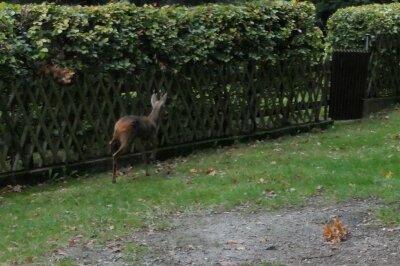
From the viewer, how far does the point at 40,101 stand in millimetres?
9609

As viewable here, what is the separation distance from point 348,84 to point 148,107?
5513mm

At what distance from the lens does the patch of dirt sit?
6156 millimetres

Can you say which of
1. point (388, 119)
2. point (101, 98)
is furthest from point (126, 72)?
point (388, 119)

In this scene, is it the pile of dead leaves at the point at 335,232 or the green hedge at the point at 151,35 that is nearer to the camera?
the pile of dead leaves at the point at 335,232

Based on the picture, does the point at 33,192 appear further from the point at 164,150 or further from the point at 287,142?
the point at 287,142

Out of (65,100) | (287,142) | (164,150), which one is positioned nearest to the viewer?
(65,100)

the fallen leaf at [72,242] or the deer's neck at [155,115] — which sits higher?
the deer's neck at [155,115]

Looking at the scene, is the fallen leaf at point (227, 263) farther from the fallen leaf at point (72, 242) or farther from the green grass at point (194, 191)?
the fallen leaf at point (72, 242)

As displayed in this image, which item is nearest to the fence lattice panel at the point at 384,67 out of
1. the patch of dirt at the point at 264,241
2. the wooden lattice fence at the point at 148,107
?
the wooden lattice fence at the point at 148,107

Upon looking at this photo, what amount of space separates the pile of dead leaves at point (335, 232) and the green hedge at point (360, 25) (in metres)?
9.58

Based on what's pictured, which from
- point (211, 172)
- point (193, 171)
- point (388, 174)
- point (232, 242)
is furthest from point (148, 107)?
point (232, 242)

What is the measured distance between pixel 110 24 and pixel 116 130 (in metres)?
1.76

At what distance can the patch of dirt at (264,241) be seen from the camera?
616cm

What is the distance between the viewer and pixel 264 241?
670 centimetres
